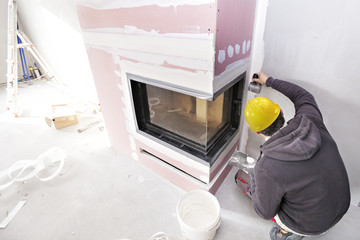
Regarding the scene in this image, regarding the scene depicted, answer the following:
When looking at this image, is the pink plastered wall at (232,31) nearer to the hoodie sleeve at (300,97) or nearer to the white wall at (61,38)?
the hoodie sleeve at (300,97)

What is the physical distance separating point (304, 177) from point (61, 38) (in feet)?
11.6

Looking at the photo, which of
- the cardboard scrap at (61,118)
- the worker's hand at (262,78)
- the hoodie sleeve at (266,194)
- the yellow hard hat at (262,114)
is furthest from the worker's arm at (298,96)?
the cardboard scrap at (61,118)

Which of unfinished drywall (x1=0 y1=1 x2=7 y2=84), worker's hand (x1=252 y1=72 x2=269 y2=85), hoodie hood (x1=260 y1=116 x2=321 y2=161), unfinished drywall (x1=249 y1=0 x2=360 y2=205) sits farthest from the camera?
unfinished drywall (x1=0 y1=1 x2=7 y2=84)

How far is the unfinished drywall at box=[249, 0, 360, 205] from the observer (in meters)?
1.04

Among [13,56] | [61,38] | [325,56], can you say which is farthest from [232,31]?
[13,56]

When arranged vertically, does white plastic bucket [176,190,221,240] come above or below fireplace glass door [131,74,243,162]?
below

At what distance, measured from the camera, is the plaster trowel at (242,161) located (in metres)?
1.55

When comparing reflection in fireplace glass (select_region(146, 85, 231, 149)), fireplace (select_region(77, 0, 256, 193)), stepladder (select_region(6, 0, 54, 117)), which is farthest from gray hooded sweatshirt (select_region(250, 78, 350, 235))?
stepladder (select_region(6, 0, 54, 117))

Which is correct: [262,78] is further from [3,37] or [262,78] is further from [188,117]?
[3,37]

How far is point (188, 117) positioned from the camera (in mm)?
1655

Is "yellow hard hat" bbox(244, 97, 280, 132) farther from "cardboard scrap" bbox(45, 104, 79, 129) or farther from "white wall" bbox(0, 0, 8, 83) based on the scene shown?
"white wall" bbox(0, 0, 8, 83)

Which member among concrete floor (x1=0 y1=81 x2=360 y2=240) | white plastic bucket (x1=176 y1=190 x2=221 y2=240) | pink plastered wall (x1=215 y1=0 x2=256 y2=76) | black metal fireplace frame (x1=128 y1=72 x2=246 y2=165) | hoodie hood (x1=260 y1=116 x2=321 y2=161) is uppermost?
pink plastered wall (x1=215 y1=0 x2=256 y2=76)

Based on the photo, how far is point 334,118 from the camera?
49.7 inches

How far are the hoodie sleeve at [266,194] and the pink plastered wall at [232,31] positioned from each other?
60 cm
